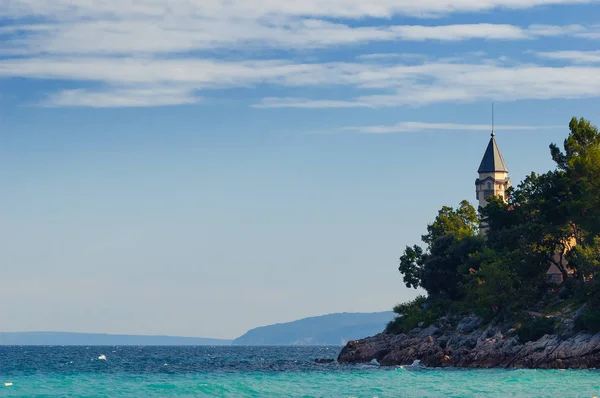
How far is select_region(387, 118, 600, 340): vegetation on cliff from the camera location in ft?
257

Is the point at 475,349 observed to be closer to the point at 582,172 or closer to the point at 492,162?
the point at 582,172

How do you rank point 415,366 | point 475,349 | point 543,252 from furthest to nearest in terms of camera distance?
point 543,252 → point 415,366 → point 475,349

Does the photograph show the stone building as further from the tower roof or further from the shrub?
the shrub

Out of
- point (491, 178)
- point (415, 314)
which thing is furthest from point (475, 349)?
point (491, 178)

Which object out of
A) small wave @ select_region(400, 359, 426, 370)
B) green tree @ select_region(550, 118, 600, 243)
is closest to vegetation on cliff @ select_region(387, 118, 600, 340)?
green tree @ select_region(550, 118, 600, 243)

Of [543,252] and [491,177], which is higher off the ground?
[491,177]

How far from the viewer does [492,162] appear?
124 meters

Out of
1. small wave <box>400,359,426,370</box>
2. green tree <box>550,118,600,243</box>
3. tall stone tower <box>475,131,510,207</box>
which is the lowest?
small wave <box>400,359,426,370</box>

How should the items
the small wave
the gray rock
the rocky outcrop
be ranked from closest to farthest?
1. the rocky outcrop
2. the small wave
3. the gray rock

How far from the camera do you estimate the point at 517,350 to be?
7294 centimetres

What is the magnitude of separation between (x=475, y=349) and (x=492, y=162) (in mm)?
51317

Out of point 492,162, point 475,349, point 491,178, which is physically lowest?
point 475,349

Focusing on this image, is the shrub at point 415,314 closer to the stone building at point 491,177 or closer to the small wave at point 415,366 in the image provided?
the small wave at point 415,366

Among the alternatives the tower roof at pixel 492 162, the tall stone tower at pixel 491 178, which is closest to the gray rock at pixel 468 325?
the tall stone tower at pixel 491 178
